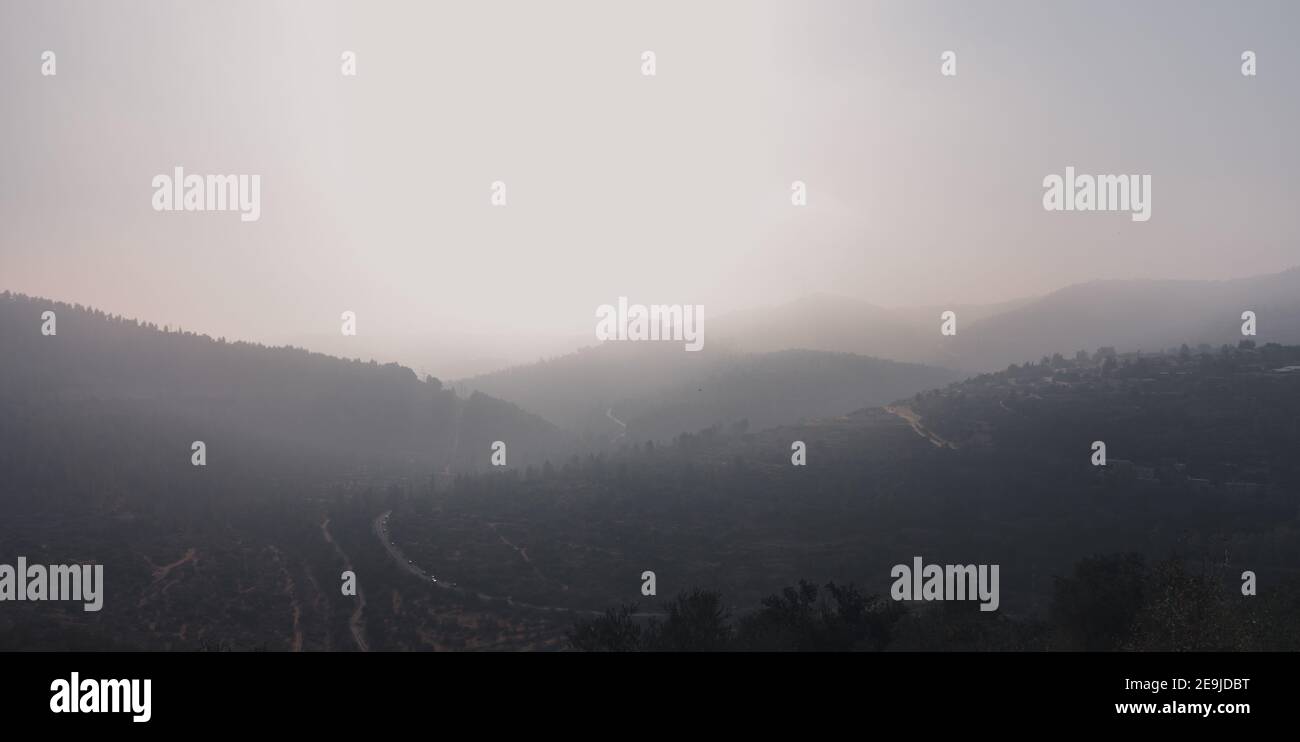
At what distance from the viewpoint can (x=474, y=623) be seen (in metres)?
36.0

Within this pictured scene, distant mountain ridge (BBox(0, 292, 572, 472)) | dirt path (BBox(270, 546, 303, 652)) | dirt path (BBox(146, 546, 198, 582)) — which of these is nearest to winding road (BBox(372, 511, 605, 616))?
dirt path (BBox(270, 546, 303, 652))

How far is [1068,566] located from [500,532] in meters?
39.5

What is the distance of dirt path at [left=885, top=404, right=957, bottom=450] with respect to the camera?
62.0 metres

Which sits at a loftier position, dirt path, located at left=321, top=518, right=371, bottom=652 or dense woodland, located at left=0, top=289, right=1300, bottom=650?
dense woodland, located at left=0, top=289, right=1300, bottom=650

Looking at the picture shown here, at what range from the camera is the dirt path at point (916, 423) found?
62.0 meters

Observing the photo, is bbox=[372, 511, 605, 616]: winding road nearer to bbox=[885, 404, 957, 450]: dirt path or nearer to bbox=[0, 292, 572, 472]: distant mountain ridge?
bbox=[0, 292, 572, 472]: distant mountain ridge

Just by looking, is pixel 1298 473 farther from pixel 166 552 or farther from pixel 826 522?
pixel 166 552

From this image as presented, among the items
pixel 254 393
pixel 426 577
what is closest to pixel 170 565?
pixel 426 577

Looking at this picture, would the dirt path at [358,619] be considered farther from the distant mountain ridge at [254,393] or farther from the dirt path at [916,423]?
the dirt path at [916,423]

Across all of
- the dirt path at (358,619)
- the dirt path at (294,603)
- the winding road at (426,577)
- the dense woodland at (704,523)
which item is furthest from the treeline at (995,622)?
the dirt path at (294,603)

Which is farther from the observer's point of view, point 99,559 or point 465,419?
point 465,419

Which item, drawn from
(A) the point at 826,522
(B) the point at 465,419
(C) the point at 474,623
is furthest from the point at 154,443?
(A) the point at 826,522

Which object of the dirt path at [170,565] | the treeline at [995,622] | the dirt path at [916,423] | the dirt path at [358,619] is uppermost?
the dirt path at [916,423]
